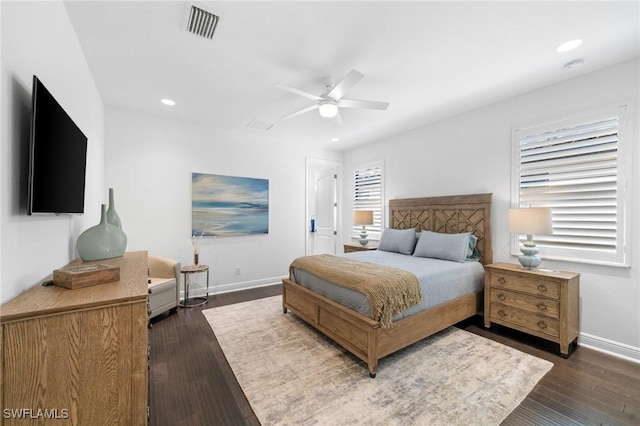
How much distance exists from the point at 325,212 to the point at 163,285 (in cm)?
371

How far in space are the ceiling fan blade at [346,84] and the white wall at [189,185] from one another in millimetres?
2340

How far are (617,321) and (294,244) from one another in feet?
14.4

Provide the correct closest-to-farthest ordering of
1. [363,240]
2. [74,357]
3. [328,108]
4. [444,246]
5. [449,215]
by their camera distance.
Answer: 1. [74,357]
2. [328,108]
3. [444,246]
4. [449,215]
5. [363,240]

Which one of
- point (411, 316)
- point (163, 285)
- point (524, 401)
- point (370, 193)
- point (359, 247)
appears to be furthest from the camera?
point (370, 193)

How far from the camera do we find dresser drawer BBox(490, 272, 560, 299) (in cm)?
252

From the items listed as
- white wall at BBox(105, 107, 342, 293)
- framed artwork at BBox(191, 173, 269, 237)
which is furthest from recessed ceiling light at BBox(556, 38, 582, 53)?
framed artwork at BBox(191, 173, 269, 237)

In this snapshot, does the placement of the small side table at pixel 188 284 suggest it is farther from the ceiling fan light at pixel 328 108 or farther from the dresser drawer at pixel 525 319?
the dresser drawer at pixel 525 319

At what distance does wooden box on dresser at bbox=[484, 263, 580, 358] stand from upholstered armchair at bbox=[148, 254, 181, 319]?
384 centimetres

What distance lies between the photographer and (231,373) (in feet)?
7.27

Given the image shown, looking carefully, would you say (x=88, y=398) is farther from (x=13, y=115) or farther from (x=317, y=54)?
(x=317, y=54)

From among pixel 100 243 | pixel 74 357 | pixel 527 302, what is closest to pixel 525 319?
pixel 527 302

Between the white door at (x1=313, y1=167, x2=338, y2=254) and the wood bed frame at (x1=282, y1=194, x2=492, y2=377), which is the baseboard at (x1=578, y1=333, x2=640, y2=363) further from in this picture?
the white door at (x1=313, y1=167, x2=338, y2=254)

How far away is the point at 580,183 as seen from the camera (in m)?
2.70

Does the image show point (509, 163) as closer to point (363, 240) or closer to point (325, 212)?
point (363, 240)
